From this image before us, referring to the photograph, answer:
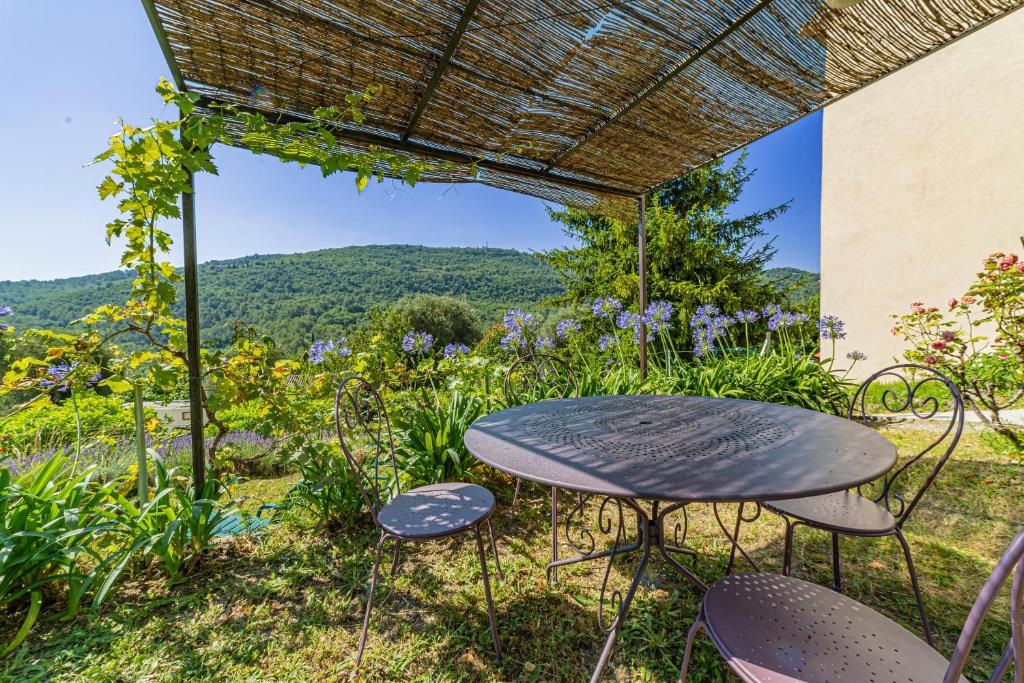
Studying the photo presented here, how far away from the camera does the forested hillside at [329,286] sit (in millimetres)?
7859

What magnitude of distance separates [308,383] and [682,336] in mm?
6544

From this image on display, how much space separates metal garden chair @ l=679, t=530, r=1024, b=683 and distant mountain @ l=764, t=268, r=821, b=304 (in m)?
8.87

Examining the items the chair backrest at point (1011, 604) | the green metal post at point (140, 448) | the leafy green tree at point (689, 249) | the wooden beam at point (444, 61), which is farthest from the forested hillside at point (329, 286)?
the chair backrest at point (1011, 604)

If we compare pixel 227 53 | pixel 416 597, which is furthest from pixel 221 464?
pixel 227 53

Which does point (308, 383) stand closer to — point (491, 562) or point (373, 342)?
point (373, 342)

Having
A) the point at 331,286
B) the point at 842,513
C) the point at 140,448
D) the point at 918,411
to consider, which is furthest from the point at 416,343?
the point at 331,286

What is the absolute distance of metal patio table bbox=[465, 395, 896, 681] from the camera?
902 millimetres

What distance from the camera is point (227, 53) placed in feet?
5.14

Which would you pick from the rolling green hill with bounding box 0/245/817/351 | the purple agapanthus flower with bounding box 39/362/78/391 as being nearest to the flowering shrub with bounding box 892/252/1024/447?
the purple agapanthus flower with bounding box 39/362/78/391

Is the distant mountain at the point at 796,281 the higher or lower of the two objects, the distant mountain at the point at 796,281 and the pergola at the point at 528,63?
the lower

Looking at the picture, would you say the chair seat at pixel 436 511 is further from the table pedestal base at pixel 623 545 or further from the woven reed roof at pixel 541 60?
the woven reed roof at pixel 541 60

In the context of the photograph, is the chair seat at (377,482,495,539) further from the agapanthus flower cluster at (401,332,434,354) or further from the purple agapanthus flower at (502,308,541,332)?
the purple agapanthus flower at (502,308,541,332)

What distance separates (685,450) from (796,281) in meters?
8.92

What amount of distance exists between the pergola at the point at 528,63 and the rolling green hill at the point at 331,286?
718 centimetres
